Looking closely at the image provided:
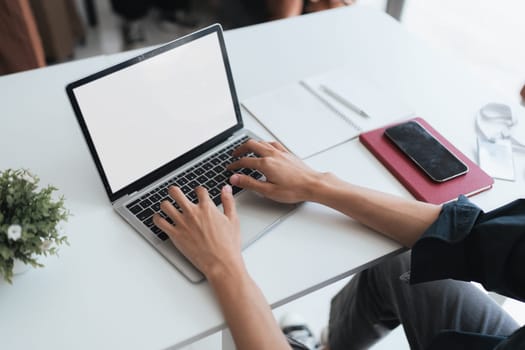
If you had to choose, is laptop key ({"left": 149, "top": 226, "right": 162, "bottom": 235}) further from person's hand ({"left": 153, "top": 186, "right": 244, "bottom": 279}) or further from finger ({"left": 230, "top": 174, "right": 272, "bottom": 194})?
finger ({"left": 230, "top": 174, "right": 272, "bottom": 194})

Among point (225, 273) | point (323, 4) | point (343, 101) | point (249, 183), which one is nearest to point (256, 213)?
point (249, 183)

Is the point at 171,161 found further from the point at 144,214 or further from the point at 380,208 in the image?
the point at 380,208

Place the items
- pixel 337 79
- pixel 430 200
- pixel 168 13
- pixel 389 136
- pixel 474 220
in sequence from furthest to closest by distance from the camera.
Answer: pixel 168 13 → pixel 337 79 → pixel 389 136 → pixel 430 200 → pixel 474 220

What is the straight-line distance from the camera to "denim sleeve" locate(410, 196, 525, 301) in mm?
683

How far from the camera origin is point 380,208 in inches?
30.9

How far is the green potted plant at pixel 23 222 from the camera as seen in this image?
0.62 meters

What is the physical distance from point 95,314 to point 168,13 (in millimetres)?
2391

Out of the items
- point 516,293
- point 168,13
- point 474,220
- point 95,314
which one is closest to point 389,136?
point 474,220

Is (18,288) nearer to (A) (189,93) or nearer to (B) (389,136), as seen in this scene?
(A) (189,93)

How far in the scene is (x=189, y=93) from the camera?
0.85 metres

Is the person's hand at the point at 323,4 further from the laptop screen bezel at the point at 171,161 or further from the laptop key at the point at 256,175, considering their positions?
the laptop key at the point at 256,175

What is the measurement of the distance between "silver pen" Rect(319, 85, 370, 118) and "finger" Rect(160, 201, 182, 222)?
50 cm

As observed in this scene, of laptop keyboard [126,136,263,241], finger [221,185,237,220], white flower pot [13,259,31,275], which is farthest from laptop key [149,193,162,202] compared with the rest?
white flower pot [13,259,31,275]

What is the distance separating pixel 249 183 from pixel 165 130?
18cm
